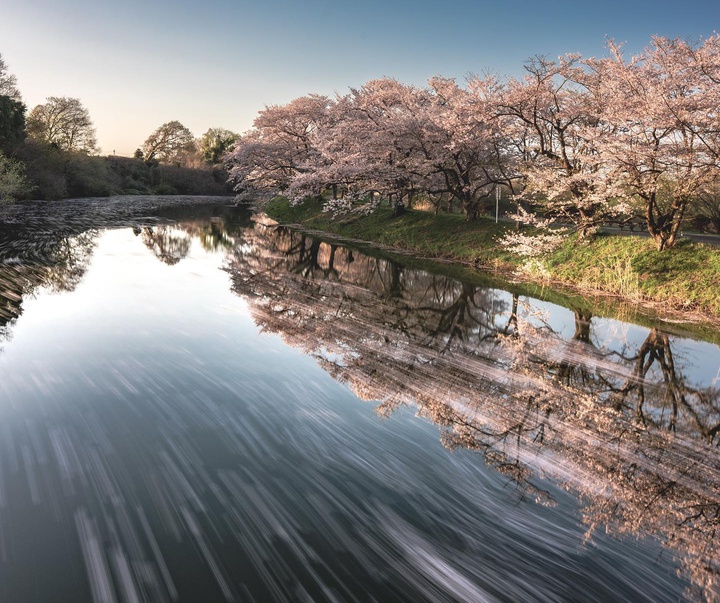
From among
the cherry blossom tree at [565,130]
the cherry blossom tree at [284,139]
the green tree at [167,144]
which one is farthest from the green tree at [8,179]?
the green tree at [167,144]

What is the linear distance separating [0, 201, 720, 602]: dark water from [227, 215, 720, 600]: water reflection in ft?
0.12

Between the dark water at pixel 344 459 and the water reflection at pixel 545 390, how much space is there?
36 mm

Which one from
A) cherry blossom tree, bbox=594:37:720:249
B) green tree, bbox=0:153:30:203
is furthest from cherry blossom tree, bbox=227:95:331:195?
cherry blossom tree, bbox=594:37:720:249

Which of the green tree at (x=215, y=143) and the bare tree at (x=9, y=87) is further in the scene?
the green tree at (x=215, y=143)

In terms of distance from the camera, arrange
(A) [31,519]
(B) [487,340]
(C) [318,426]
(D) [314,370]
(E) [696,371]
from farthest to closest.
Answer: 1. (B) [487,340]
2. (E) [696,371]
3. (D) [314,370]
4. (C) [318,426]
5. (A) [31,519]

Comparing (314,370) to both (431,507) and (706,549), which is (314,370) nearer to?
(431,507)

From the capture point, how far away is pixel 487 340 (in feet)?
31.0

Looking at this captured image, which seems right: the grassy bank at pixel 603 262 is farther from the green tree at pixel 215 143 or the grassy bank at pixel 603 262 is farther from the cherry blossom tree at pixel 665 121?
the green tree at pixel 215 143

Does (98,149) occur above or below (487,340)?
above

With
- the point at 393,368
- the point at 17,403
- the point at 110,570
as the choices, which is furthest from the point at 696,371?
the point at 17,403

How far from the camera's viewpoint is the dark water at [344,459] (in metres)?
3.25

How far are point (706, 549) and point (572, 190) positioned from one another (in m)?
Result: 16.7

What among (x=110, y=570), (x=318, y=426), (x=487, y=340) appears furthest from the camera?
(x=487, y=340)

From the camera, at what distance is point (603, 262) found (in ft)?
53.5
